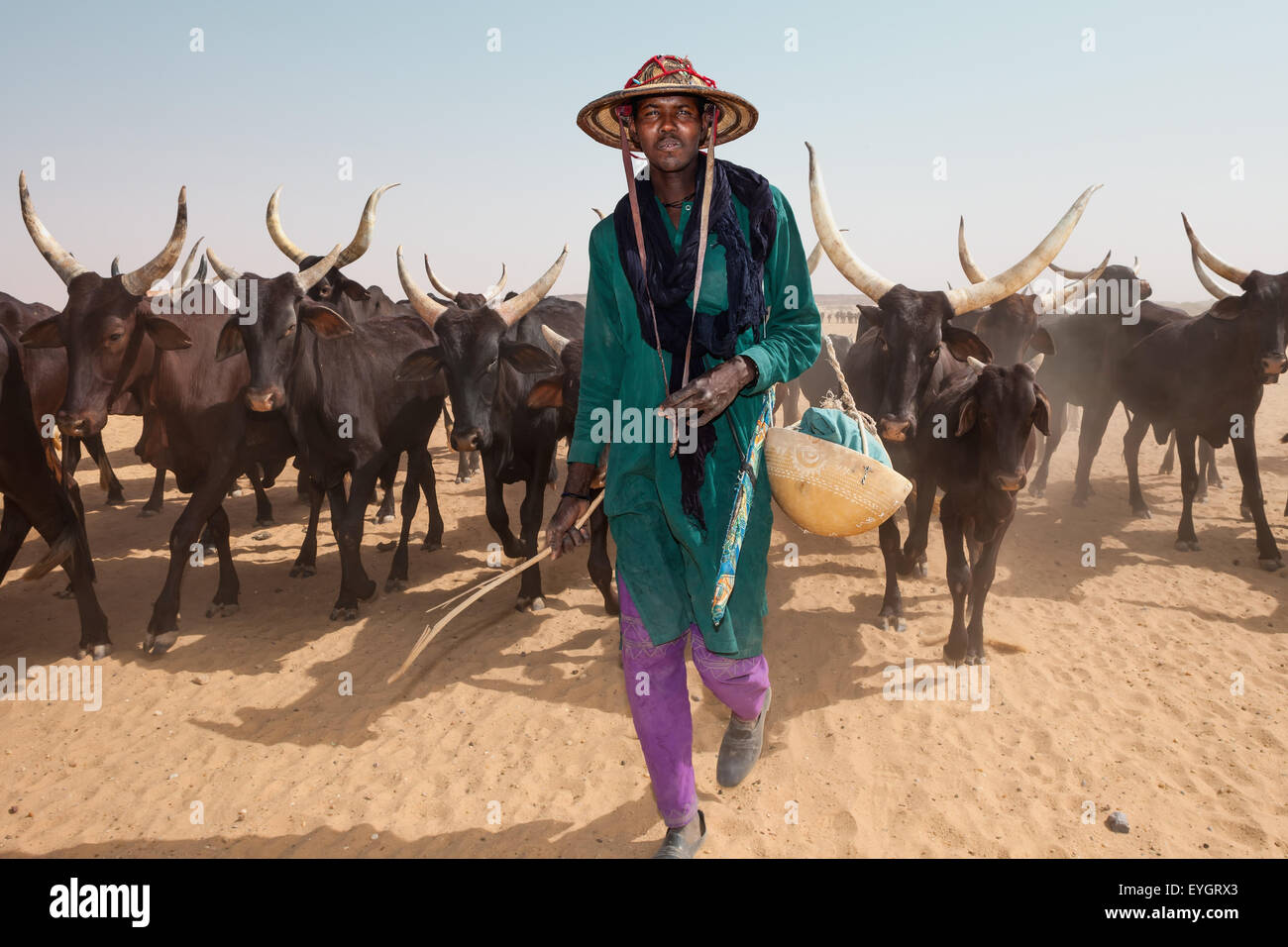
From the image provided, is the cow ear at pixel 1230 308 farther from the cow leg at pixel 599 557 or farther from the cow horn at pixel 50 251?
the cow horn at pixel 50 251

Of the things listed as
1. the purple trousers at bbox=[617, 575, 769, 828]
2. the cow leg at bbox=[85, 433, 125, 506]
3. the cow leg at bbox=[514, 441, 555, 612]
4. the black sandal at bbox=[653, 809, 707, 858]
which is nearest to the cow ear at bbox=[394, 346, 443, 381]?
the cow leg at bbox=[514, 441, 555, 612]

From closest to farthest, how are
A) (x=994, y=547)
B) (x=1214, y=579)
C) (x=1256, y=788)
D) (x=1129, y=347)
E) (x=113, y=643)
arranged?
(x=1256, y=788)
(x=994, y=547)
(x=113, y=643)
(x=1214, y=579)
(x=1129, y=347)

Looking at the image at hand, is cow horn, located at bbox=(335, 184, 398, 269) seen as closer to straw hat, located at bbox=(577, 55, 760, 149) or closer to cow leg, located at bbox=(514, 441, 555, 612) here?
cow leg, located at bbox=(514, 441, 555, 612)

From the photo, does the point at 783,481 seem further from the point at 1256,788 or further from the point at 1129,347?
the point at 1129,347

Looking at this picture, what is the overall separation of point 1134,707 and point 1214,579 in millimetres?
2848

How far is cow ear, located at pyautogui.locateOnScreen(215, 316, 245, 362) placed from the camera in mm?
5504

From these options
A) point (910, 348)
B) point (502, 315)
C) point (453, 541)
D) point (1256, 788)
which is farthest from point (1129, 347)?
point (453, 541)

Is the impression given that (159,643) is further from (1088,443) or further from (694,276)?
(1088,443)

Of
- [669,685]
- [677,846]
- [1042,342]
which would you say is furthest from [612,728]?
[1042,342]

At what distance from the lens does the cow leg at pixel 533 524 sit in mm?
5965

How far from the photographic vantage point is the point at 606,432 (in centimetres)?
286

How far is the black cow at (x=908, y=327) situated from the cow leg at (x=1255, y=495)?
11.4 ft

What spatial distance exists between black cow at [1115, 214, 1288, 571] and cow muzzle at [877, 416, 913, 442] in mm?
4031

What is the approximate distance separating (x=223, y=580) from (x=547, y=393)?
2.82 meters
